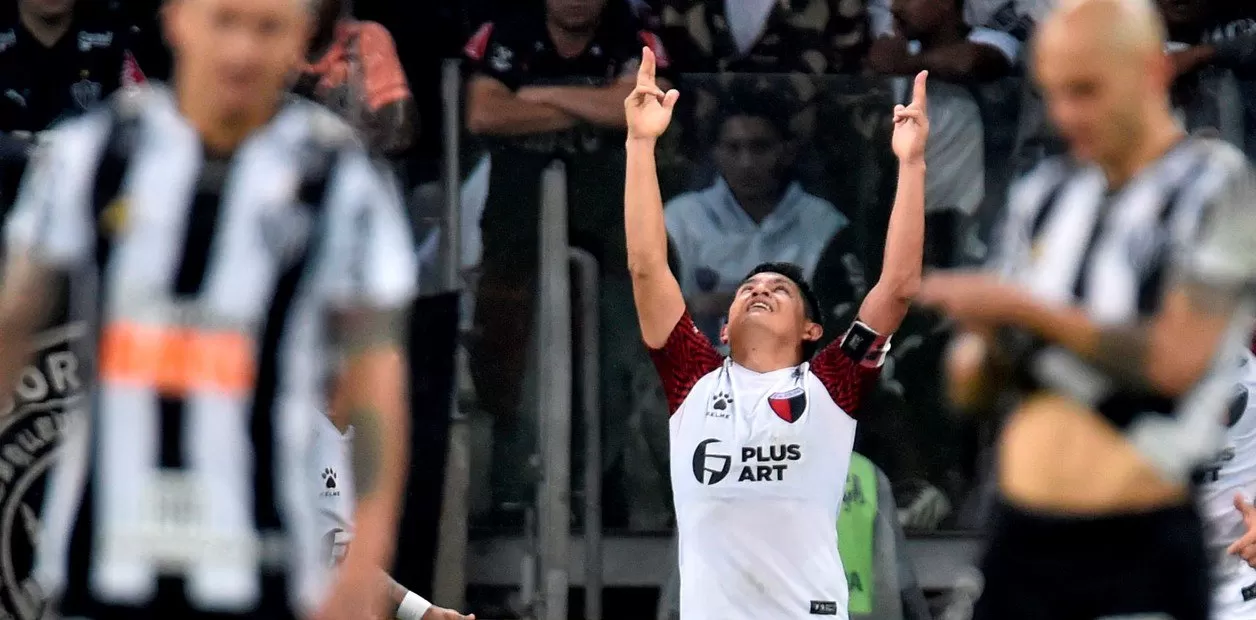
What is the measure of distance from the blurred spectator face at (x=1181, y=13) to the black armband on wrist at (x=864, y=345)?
2937 millimetres

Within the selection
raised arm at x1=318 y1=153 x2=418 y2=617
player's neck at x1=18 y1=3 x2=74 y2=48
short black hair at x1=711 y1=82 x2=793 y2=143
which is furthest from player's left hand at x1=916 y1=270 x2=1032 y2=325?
player's neck at x1=18 y1=3 x2=74 y2=48

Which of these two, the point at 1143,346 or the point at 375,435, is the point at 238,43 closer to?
the point at 375,435

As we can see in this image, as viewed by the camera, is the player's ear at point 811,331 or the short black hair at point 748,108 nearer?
the player's ear at point 811,331

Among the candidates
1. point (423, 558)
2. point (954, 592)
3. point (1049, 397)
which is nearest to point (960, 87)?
point (954, 592)

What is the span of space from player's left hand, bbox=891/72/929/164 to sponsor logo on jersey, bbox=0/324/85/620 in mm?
3298

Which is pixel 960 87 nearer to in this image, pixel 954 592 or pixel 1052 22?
pixel 954 592

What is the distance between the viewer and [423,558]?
8.10 meters

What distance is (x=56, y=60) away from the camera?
8.39 metres

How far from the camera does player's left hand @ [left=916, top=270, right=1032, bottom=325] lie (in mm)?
3807

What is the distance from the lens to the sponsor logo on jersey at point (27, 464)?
7797 mm

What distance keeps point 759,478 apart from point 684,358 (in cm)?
50

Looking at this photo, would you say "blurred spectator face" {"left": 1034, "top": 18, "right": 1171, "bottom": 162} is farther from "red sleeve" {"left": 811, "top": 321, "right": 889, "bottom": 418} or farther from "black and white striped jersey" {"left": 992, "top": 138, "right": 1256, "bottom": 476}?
"red sleeve" {"left": 811, "top": 321, "right": 889, "bottom": 418}

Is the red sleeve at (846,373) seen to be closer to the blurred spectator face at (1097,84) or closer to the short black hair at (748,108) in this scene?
the short black hair at (748,108)

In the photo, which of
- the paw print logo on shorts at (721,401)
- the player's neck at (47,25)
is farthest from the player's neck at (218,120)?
the player's neck at (47,25)
